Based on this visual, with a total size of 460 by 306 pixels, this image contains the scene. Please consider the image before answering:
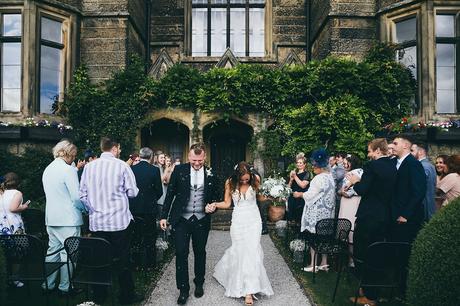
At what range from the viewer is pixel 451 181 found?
5.67 m

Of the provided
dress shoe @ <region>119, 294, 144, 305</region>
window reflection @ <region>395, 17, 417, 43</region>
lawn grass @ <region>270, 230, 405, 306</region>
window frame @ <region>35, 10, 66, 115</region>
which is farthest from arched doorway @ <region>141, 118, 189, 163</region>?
dress shoe @ <region>119, 294, 144, 305</region>

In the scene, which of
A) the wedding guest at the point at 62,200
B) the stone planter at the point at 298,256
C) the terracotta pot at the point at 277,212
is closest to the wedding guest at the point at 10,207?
the wedding guest at the point at 62,200

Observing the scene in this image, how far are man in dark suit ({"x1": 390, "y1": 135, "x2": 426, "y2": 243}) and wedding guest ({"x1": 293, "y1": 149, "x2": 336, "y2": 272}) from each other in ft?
3.77

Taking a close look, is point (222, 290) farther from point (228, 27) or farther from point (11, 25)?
point (228, 27)

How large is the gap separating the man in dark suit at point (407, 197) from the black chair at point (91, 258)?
3.41m

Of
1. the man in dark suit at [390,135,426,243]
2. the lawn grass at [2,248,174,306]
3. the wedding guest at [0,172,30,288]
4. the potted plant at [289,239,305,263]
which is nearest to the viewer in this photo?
the man in dark suit at [390,135,426,243]

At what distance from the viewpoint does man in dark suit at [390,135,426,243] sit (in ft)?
16.0

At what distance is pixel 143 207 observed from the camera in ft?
20.4

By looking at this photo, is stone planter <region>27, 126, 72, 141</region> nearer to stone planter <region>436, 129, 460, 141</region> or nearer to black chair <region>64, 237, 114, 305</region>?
black chair <region>64, 237, 114, 305</region>

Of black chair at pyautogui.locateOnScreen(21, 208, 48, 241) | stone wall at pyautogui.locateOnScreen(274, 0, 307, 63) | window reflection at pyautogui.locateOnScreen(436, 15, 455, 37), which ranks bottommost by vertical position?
black chair at pyautogui.locateOnScreen(21, 208, 48, 241)

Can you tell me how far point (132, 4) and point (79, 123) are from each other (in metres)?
4.24

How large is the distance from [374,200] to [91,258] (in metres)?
3.38

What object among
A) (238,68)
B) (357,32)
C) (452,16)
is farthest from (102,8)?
(452,16)

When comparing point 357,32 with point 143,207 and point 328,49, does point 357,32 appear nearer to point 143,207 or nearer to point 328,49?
point 328,49
